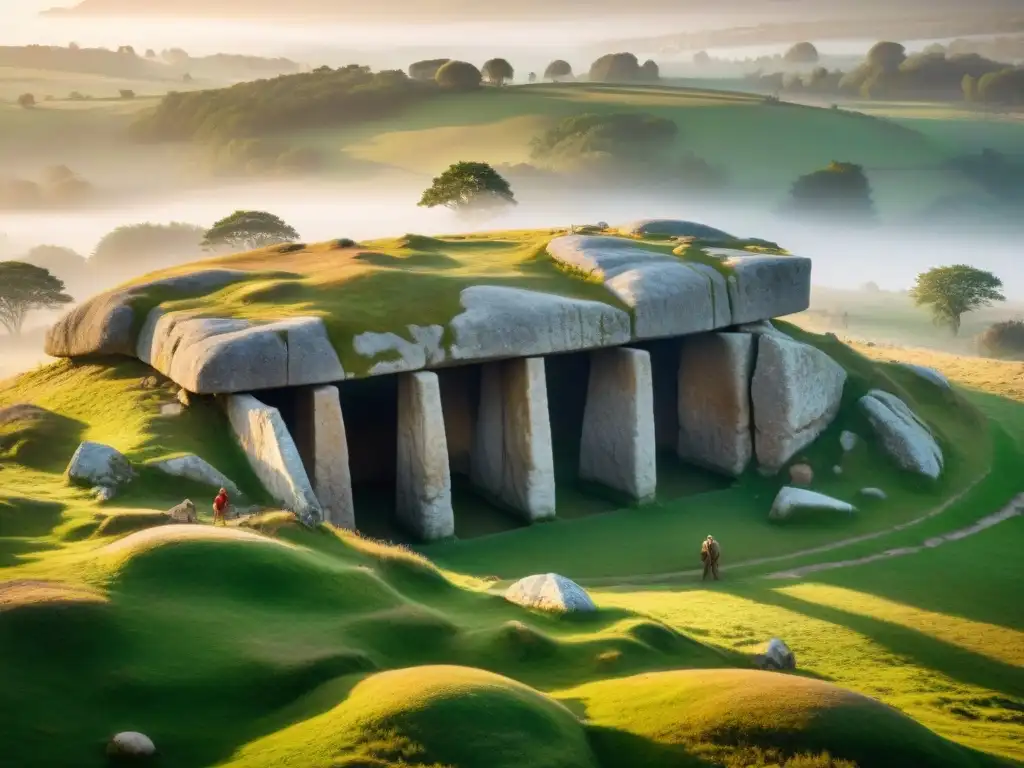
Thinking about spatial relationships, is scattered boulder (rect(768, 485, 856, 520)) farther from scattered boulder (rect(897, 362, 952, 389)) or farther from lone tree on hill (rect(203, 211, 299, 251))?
lone tree on hill (rect(203, 211, 299, 251))

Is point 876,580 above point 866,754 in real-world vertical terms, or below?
below

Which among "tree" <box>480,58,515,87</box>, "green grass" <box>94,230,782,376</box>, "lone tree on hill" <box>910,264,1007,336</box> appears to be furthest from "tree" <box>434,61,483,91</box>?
"green grass" <box>94,230,782,376</box>

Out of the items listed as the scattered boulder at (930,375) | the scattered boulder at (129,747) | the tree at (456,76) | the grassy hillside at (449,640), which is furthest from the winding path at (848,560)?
the tree at (456,76)

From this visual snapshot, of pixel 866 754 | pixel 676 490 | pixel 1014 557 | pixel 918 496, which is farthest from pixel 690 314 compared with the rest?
pixel 866 754

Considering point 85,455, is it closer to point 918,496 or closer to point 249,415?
point 249,415

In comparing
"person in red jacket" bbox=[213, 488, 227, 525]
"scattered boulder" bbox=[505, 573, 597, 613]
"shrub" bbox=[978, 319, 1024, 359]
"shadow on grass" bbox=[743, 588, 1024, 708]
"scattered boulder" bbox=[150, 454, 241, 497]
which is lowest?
"shrub" bbox=[978, 319, 1024, 359]

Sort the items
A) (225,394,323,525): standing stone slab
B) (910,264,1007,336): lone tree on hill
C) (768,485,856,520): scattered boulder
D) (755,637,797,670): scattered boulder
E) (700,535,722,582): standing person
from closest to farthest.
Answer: (755,637,797,670): scattered boulder → (225,394,323,525): standing stone slab → (700,535,722,582): standing person → (768,485,856,520): scattered boulder → (910,264,1007,336): lone tree on hill

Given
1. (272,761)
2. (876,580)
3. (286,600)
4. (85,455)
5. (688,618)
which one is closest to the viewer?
(272,761)
